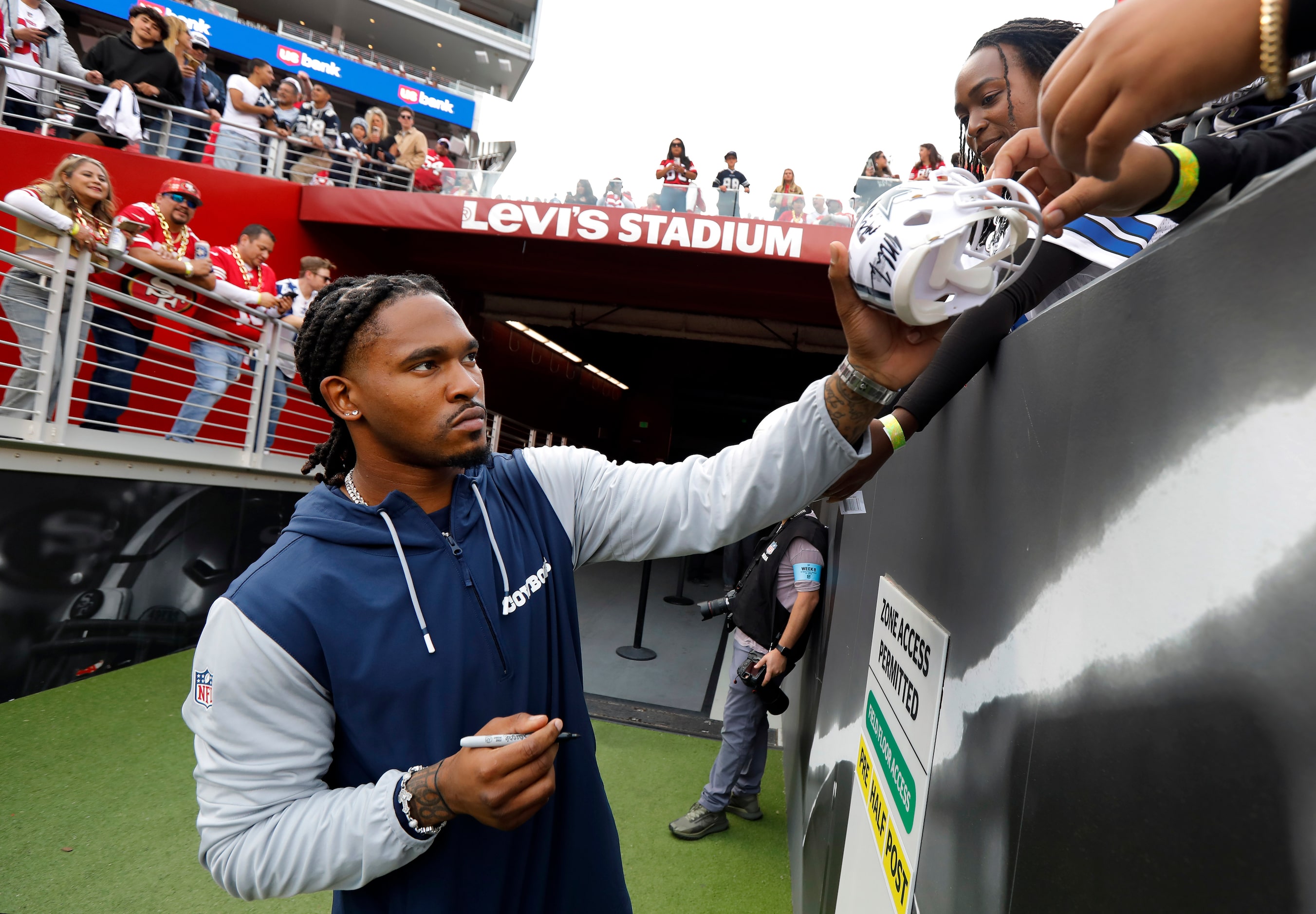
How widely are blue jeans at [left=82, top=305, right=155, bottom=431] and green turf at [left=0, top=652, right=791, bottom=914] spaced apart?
1.88m

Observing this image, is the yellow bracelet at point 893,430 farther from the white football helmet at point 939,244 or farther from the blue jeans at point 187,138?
the blue jeans at point 187,138

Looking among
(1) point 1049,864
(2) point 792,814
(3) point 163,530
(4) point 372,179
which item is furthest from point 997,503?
(4) point 372,179

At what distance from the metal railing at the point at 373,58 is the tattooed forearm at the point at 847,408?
29663 millimetres

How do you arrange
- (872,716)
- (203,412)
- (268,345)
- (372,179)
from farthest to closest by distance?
(372,179), (268,345), (203,412), (872,716)

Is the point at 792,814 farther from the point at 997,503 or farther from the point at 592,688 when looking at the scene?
the point at 997,503

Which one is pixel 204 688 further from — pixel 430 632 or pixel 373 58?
pixel 373 58

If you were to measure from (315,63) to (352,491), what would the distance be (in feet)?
95.3

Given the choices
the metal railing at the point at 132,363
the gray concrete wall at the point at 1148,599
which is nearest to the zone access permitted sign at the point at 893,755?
A: the gray concrete wall at the point at 1148,599

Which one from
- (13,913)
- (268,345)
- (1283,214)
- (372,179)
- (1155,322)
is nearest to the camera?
(1283,214)

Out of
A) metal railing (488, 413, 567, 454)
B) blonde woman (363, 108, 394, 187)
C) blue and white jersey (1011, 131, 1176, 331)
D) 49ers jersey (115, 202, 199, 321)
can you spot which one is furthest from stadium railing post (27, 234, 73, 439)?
metal railing (488, 413, 567, 454)

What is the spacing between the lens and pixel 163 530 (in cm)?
547

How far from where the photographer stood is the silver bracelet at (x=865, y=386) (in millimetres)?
1162

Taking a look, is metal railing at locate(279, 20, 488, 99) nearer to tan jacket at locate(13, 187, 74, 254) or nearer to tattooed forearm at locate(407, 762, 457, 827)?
tan jacket at locate(13, 187, 74, 254)

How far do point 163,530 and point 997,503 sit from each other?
19.9ft
